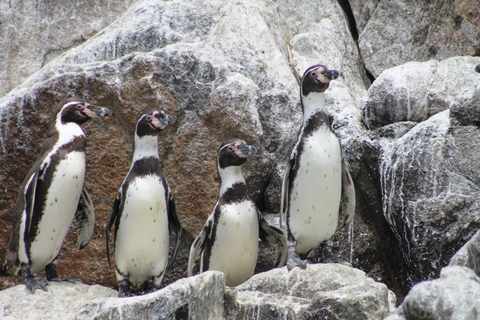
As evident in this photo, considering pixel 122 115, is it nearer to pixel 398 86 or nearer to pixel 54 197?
pixel 54 197

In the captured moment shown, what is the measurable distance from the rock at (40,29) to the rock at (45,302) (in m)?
3.65

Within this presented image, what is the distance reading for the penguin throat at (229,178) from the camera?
4.16 m

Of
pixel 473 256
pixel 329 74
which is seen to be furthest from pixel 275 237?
pixel 473 256

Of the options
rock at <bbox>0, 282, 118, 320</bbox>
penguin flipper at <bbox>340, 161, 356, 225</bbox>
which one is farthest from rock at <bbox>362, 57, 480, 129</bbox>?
rock at <bbox>0, 282, 118, 320</bbox>

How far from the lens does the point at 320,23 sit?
6633 mm

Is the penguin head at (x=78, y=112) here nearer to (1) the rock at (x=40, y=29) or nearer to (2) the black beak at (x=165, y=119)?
(2) the black beak at (x=165, y=119)

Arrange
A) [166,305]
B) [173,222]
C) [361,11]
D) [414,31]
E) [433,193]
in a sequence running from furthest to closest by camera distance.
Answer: [361,11]
[414,31]
[173,222]
[433,193]
[166,305]

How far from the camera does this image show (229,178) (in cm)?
418

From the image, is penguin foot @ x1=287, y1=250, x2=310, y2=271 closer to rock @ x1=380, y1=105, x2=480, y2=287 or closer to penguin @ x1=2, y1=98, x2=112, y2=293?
rock @ x1=380, y1=105, x2=480, y2=287

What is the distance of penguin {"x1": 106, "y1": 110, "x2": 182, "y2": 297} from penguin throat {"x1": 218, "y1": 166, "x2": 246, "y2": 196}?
396mm

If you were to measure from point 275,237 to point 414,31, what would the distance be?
314 cm

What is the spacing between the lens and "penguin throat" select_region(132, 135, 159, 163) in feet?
13.5

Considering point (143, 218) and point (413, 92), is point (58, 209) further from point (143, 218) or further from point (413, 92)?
point (413, 92)

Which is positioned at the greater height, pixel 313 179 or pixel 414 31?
pixel 414 31
